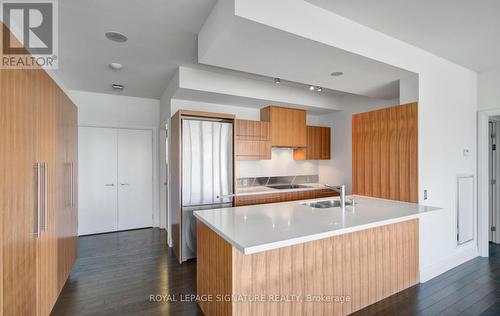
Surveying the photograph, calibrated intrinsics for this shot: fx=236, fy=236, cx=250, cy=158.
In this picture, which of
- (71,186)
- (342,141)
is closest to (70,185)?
(71,186)

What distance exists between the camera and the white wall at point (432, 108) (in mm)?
1906

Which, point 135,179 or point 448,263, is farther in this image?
point 135,179

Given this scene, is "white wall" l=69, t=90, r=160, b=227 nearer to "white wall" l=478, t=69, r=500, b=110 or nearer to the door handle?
the door handle

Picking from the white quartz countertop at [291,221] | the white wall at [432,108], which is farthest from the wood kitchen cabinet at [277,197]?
the white wall at [432,108]

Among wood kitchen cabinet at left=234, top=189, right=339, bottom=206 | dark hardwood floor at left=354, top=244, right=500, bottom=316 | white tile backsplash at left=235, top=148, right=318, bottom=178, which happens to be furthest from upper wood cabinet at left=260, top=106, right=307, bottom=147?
A: dark hardwood floor at left=354, top=244, right=500, bottom=316

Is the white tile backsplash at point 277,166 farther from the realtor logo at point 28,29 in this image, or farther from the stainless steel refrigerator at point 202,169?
the realtor logo at point 28,29

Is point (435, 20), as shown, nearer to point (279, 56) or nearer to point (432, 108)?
point (432, 108)

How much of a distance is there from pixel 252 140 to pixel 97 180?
3072 millimetres

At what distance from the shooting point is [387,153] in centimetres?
294

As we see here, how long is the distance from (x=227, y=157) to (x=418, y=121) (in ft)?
8.08

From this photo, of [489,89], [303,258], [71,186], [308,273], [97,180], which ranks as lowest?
[308,273]

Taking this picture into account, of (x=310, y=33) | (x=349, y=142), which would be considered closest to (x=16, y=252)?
(x=310, y=33)

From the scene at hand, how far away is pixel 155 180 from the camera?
4.96 meters

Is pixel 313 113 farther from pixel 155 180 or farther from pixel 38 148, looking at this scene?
pixel 38 148
